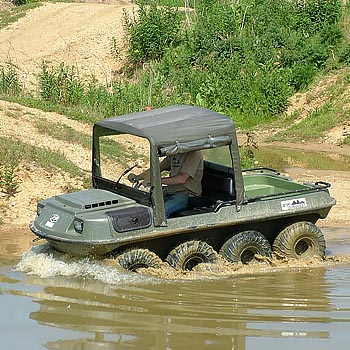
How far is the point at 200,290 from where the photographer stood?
354 inches

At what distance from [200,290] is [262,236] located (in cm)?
124

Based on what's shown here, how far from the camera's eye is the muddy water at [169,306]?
753 cm

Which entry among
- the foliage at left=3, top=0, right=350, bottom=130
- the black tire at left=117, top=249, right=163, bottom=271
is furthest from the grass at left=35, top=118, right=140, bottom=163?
the black tire at left=117, top=249, right=163, bottom=271

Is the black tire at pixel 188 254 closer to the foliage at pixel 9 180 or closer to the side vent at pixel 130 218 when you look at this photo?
the side vent at pixel 130 218

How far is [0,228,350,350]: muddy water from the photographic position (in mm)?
7527

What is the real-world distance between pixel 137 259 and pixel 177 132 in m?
1.37

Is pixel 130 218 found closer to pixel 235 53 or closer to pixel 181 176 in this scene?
pixel 181 176

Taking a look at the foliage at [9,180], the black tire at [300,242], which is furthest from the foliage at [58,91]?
the black tire at [300,242]

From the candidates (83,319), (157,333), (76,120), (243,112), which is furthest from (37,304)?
(243,112)

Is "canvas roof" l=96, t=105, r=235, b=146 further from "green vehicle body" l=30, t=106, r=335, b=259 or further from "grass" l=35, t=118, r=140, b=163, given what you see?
"grass" l=35, t=118, r=140, b=163

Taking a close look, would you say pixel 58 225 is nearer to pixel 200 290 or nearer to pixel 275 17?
A: pixel 200 290

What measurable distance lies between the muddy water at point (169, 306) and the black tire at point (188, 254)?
0.48ft

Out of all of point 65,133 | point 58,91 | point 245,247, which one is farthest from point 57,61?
point 245,247

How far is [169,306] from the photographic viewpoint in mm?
8453
